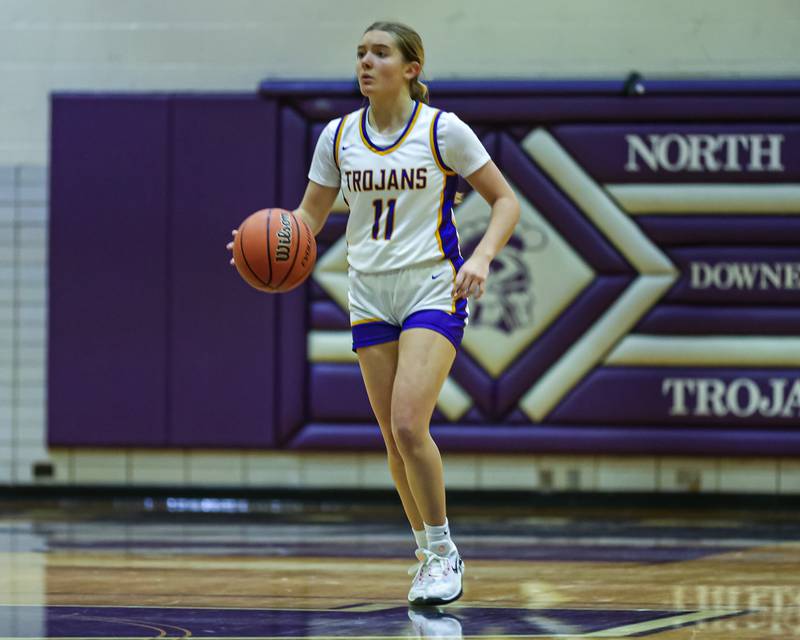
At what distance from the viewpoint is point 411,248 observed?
3881 millimetres

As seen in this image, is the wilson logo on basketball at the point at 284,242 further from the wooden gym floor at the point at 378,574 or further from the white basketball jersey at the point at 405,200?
the wooden gym floor at the point at 378,574

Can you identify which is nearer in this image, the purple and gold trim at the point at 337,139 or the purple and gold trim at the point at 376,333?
the purple and gold trim at the point at 376,333

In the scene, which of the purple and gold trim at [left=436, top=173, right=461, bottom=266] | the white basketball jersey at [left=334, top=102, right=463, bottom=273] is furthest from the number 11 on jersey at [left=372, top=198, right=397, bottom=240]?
the purple and gold trim at [left=436, top=173, right=461, bottom=266]

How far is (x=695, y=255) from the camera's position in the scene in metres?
7.94

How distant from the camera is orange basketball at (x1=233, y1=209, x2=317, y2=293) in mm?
3961

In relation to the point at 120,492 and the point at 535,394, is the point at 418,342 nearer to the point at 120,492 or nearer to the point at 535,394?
the point at 535,394

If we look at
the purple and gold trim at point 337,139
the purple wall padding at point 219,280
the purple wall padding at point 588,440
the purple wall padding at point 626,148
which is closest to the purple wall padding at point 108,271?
the purple wall padding at point 219,280

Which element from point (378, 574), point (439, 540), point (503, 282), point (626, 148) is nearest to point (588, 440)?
point (503, 282)

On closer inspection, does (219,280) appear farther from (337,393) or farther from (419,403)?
(419,403)

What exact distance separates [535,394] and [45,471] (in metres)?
2.95

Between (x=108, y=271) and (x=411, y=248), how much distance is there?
4.72 m

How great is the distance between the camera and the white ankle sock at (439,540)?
12.7 feet

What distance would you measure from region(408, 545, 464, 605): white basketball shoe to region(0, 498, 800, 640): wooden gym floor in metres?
0.07

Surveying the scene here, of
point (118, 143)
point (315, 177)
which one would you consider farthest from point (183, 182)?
point (315, 177)
